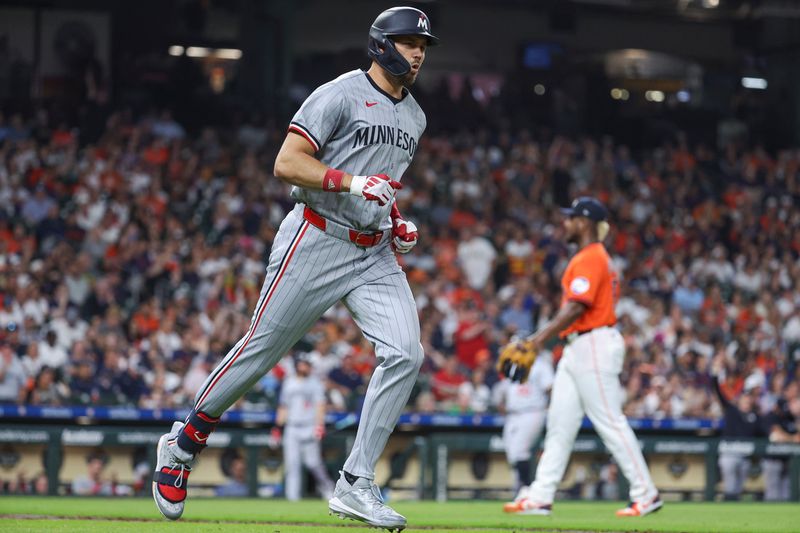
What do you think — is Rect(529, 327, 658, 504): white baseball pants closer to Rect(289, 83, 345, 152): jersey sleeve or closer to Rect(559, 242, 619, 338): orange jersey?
Rect(559, 242, 619, 338): orange jersey

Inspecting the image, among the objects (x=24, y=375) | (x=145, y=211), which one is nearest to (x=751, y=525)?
(x=24, y=375)

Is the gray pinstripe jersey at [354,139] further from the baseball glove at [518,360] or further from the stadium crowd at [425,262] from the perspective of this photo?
the stadium crowd at [425,262]

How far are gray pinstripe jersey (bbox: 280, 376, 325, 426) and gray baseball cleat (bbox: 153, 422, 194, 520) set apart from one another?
8647 mm

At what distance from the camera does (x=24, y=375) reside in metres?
15.2

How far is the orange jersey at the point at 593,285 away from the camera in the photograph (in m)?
9.00

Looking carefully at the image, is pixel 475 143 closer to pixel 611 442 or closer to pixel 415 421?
pixel 415 421

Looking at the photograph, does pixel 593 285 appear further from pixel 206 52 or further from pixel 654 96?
pixel 654 96

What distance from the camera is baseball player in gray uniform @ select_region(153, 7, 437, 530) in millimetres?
5773

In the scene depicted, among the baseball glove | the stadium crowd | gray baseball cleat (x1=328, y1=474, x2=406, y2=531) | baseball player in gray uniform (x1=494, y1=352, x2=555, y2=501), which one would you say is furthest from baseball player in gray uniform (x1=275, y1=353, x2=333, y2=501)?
gray baseball cleat (x1=328, y1=474, x2=406, y2=531)

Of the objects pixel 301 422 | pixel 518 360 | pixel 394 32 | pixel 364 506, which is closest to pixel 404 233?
pixel 394 32

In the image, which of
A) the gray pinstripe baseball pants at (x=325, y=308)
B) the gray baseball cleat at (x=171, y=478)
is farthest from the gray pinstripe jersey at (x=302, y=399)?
the gray pinstripe baseball pants at (x=325, y=308)

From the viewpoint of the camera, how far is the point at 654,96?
2725cm

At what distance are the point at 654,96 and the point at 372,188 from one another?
22740 mm

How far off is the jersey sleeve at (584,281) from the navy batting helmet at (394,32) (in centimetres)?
341
